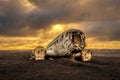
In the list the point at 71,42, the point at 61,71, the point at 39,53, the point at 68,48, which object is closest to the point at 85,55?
the point at 68,48

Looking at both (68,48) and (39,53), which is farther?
(39,53)

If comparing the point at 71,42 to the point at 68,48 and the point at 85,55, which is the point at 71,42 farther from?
the point at 85,55

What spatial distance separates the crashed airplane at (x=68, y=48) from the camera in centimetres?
3350

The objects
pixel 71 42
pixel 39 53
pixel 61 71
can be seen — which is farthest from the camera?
pixel 39 53

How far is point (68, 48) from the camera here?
110 feet

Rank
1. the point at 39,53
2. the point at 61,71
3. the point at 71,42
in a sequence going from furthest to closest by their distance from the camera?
the point at 39,53 → the point at 71,42 → the point at 61,71

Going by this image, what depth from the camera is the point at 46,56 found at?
38.1m

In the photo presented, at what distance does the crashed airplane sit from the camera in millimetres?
33500

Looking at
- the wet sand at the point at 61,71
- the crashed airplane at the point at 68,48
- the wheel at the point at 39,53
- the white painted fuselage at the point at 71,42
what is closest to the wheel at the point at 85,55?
the crashed airplane at the point at 68,48

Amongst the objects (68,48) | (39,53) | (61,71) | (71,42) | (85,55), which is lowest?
(61,71)

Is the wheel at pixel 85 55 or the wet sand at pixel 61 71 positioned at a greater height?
the wheel at pixel 85 55

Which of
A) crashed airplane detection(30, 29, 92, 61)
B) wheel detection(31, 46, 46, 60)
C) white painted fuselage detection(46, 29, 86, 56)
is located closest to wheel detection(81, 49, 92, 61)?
crashed airplane detection(30, 29, 92, 61)

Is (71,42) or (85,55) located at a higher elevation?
(71,42)

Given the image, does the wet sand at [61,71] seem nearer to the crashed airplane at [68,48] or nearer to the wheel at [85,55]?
the crashed airplane at [68,48]
